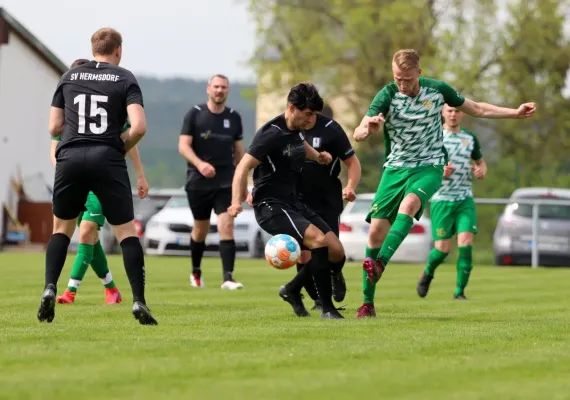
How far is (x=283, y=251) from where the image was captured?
34.7ft

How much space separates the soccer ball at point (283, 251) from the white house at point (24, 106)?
26.5 metres

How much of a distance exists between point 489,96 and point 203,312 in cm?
3670

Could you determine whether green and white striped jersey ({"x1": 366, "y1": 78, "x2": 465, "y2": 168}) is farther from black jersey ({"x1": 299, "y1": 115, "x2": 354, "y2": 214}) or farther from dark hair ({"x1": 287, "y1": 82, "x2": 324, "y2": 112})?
dark hair ({"x1": 287, "y1": 82, "x2": 324, "y2": 112})

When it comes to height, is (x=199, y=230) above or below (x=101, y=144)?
below

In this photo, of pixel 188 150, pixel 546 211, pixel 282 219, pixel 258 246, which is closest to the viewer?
pixel 282 219

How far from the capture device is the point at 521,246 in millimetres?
26672

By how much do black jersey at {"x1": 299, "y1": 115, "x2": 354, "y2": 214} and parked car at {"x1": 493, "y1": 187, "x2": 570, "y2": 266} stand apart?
14.9 m

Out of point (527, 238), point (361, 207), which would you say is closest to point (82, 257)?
point (527, 238)

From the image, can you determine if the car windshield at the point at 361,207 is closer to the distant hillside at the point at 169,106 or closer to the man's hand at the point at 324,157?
the man's hand at the point at 324,157

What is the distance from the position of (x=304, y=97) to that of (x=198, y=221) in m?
6.25

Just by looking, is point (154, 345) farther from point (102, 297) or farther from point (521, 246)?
point (521, 246)

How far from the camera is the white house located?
3812cm

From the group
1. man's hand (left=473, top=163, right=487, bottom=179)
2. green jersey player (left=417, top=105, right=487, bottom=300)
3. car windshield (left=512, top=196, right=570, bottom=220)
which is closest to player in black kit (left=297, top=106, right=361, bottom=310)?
green jersey player (left=417, top=105, right=487, bottom=300)

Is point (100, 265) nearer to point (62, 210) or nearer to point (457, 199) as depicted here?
point (62, 210)
